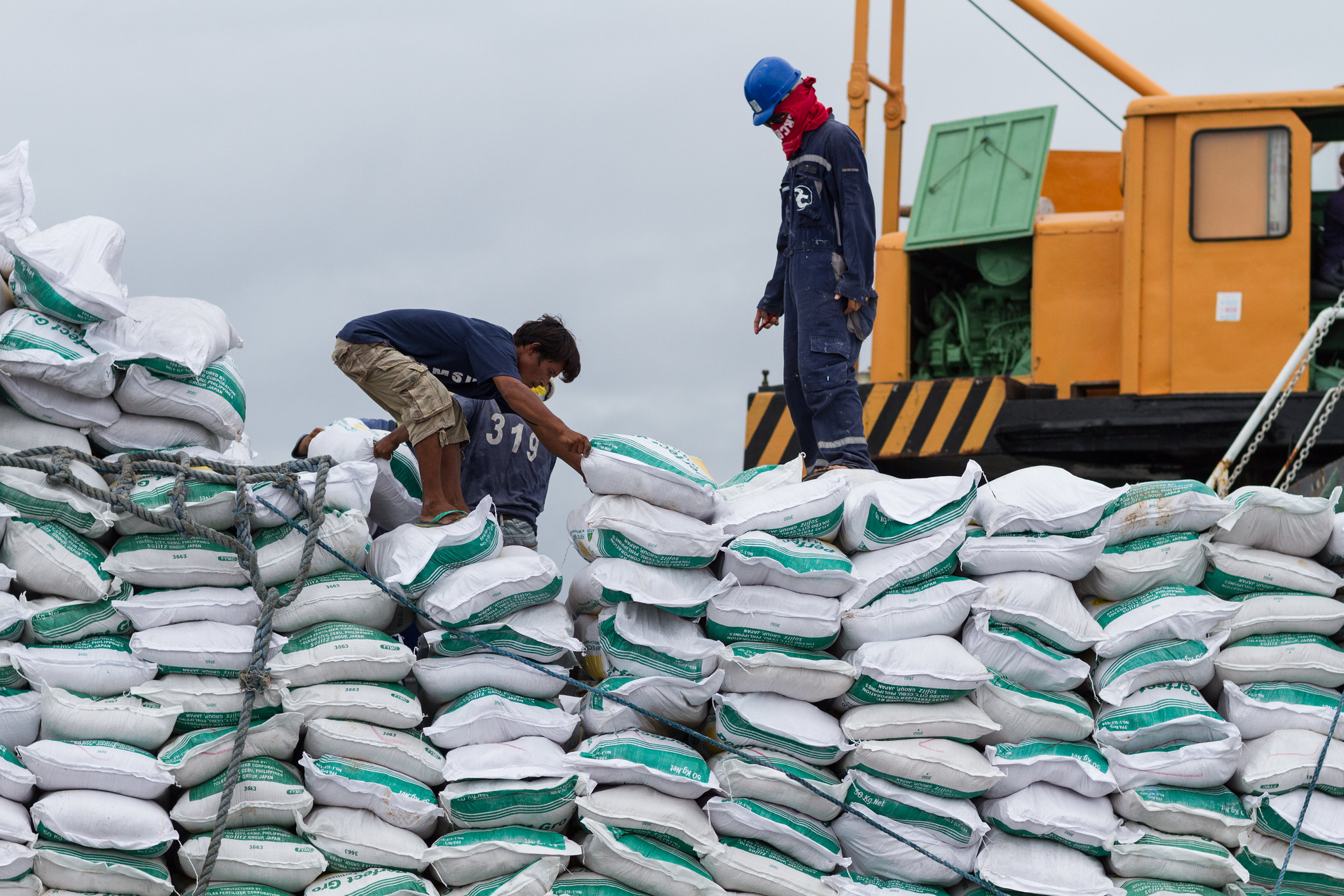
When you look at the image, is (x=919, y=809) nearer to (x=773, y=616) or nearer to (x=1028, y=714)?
(x=1028, y=714)

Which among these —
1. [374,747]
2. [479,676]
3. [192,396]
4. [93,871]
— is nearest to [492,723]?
[479,676]

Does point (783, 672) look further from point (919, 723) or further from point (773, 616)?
point (919, 723)

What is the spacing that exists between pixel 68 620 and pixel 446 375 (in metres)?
1.31

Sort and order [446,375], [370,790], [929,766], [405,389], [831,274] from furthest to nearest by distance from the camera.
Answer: [831,274] → [446,375] → [405,389] → [929,766] → [370,790]

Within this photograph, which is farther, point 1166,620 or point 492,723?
point 1166,620

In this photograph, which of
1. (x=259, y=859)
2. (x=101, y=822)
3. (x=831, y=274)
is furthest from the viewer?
(x=831, y=274)

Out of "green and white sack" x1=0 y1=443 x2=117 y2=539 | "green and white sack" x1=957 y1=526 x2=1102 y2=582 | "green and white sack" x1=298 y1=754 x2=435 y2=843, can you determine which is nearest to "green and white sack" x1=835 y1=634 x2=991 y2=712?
"green and white sack" x1=957 y1=526 x2=1102 y2=582

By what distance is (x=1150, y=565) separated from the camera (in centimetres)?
377

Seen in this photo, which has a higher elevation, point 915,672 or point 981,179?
point 981,179

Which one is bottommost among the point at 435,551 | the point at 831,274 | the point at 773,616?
the point at 773,616

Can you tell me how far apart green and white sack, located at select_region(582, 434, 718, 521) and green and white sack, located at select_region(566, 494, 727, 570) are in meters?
0.03

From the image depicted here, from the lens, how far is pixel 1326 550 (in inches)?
154

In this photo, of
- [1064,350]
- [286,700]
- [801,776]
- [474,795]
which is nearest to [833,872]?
[801,776]

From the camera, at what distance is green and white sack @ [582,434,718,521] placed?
3.68m
